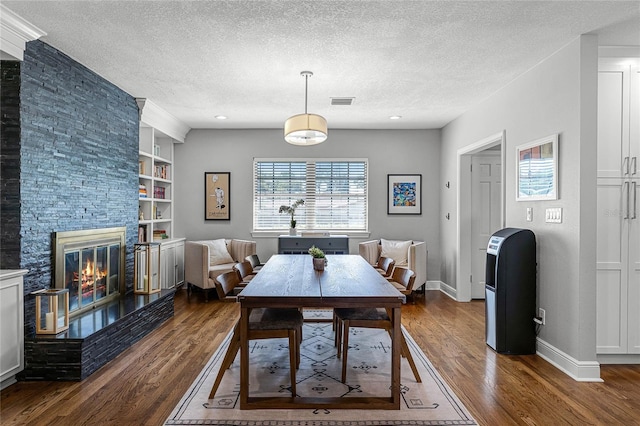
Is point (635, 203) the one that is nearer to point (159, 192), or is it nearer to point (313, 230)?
point (313, 230)

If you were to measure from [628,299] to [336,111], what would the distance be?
3681 millimetres

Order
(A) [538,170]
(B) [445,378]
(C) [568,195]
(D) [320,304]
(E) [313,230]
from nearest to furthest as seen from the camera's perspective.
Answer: (D) [320,304], (B) [445,378], (C) [568,195], (A) [538,170], (E) [313,230]

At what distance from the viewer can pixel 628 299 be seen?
321cm

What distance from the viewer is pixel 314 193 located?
21.8 ft

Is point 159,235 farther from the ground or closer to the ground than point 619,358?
farther from the ground

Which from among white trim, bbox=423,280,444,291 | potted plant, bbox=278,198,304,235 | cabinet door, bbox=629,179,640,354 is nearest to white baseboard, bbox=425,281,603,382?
cabinet door, bbox=629,179,640,354

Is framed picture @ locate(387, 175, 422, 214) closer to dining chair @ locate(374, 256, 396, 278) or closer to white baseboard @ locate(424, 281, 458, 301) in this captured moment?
white baseboard @ locate(424, 281, 458, 301)

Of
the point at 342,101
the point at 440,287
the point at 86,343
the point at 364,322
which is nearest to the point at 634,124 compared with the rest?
the point at 364,322

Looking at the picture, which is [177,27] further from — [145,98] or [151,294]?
[151,294]

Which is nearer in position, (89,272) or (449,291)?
(89,272)

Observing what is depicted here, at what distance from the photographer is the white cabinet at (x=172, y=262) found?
5.63 meters

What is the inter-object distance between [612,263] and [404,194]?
3.55 metres

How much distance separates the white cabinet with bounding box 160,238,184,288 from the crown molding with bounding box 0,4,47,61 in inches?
121

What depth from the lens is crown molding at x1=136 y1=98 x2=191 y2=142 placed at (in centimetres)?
490
